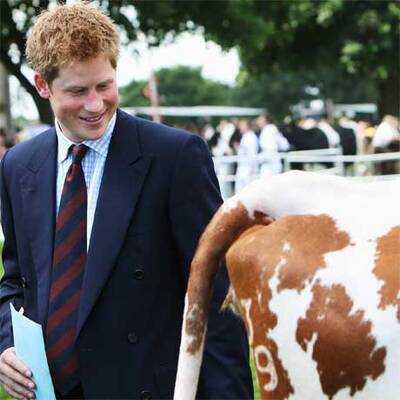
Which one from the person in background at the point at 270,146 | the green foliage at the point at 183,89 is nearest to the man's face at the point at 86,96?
the person in background at the point at 270,146

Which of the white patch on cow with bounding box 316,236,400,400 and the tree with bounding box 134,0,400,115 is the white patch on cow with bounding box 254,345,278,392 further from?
the tree with bounding box 134,0,400,115

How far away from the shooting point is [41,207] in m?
2.67

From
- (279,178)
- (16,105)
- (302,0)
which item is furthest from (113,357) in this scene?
(302,0)

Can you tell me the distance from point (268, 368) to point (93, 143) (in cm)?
115

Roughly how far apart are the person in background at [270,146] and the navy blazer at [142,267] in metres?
Answer: 13.8

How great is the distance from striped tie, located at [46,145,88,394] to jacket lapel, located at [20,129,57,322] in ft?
0.09

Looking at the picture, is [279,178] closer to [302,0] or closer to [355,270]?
[355,270]

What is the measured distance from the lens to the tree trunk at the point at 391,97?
32.7 meters

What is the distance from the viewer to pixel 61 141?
106 inches

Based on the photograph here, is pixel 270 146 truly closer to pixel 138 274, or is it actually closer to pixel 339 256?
pixel 138 274

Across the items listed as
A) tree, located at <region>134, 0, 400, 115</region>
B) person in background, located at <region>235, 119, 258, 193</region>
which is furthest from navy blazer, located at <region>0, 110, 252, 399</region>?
tree, located at <region>134, 0, 400, 115</region>

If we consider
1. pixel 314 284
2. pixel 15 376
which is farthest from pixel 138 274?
pixel 314 284

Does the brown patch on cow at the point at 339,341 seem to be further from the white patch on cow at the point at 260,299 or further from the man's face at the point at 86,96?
the man's face at the point at 86,96

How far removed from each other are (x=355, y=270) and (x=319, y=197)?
0.68 feet
